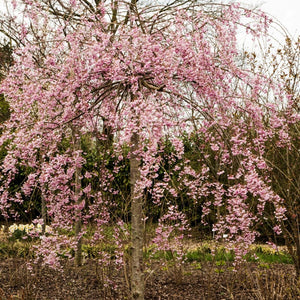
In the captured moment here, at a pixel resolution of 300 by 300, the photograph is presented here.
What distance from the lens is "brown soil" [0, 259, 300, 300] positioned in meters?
3.98

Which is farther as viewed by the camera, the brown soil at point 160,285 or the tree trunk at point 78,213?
the tree trunk at point 78,213

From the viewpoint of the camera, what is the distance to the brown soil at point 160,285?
13.1 ft

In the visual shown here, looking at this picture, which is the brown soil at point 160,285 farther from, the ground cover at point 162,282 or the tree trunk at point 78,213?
the tree trunk at point 78,213

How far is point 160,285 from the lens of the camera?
4516 millimetres

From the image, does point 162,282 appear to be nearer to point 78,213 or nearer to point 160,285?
point 160,285

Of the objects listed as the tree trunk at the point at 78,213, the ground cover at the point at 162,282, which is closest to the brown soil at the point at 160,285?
the ground cover at the point at 162,282

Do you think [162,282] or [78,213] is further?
[78,213]

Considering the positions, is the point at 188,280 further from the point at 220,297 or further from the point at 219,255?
the point at 219,255

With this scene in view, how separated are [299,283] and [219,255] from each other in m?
2.18

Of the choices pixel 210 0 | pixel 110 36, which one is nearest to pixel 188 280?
pixel 110 36

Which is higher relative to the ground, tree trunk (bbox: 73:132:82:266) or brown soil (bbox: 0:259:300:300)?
tree trunk (bbox: 73:132:82:266)

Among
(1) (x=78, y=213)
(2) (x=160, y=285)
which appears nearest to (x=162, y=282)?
(2) (x=160, y=285)

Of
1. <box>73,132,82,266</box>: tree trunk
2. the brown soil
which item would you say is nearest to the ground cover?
the brown soil

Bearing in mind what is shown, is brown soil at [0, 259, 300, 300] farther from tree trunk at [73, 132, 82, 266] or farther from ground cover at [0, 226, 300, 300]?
tree trunk at [73, 132, 82, 266]
